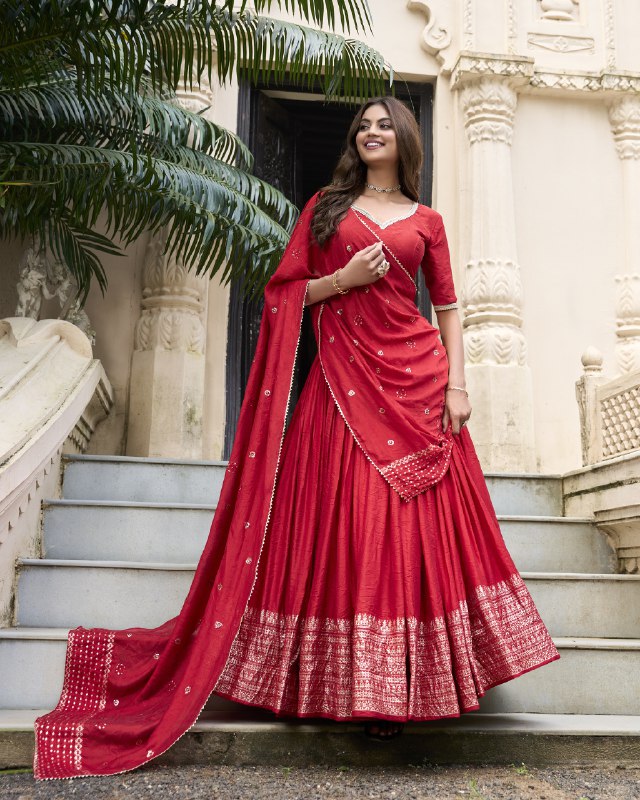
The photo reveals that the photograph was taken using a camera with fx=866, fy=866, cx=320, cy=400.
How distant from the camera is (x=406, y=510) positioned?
6.91ft

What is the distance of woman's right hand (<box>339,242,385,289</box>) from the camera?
86.1 inches

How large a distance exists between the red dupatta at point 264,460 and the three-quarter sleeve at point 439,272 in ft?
0.18

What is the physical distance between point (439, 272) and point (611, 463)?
1156 millimetres

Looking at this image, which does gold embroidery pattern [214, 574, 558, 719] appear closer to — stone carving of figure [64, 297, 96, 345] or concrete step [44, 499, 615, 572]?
concrete step [44, 499, 615, 572]

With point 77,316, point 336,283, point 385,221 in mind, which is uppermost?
point 77,316

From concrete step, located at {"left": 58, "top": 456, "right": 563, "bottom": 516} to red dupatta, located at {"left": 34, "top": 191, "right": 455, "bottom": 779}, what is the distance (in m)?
1.16

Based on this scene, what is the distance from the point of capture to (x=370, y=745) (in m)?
2.03

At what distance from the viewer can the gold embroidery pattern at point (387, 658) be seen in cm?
196

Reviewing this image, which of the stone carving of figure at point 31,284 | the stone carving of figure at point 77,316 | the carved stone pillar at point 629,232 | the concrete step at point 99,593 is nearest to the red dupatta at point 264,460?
the concrete step at point 99,593

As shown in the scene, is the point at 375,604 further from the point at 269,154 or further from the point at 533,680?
the point at 269,154

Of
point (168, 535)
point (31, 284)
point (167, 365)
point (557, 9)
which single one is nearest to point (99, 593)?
point (168, 535)

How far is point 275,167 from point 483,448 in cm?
225

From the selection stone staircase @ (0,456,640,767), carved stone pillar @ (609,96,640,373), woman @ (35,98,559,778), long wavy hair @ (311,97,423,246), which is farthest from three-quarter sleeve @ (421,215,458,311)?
carved stone pillar @ (609,96,640,373)

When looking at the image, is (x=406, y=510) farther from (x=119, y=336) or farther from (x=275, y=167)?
(x=275, y=167)
